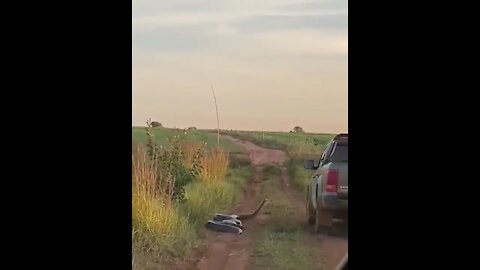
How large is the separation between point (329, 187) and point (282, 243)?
0.23 metres

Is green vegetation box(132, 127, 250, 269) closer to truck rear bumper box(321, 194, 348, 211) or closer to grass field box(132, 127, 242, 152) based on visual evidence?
grass field box(132, 127, 242, 152)

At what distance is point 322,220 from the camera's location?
5.75 feet

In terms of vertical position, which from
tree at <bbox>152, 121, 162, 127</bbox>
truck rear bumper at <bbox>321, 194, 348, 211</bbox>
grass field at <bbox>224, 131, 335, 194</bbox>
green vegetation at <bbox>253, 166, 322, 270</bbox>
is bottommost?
green vegetation at <bbox>253, 166, 322, 270</bbox>

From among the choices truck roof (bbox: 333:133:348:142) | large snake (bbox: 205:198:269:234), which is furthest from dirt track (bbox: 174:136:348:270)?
truck roof (bbox: 333:133:348:142)

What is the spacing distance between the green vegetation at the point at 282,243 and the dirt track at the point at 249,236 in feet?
0.06

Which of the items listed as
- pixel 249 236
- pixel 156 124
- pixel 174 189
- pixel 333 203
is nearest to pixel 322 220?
pixel 333 203

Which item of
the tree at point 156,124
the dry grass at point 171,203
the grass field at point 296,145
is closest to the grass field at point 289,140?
the grass field at point 296,145

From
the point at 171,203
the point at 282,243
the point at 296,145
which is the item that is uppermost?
the point at 296,145

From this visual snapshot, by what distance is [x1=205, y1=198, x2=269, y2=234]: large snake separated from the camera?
1792mm

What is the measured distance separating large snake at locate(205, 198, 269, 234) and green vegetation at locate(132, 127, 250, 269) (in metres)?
0.02

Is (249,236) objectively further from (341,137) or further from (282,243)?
(341,137)
